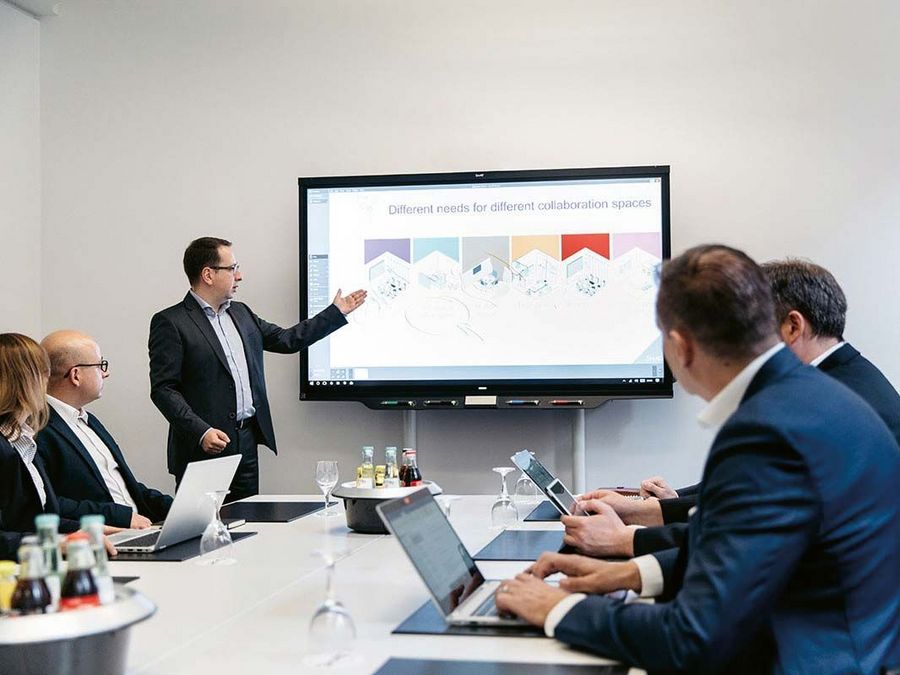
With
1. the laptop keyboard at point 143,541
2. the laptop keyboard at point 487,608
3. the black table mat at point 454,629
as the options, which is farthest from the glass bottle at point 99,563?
the laptop keyboard at point 143,541

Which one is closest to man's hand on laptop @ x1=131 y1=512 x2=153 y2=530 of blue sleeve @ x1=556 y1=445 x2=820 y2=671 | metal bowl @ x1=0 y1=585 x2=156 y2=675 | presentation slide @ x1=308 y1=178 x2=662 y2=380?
metal bowl @ x1=0 y1=585 x2=156 y2=675

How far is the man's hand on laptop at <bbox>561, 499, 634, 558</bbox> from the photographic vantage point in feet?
7.64

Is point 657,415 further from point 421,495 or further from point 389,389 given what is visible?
point 421,495

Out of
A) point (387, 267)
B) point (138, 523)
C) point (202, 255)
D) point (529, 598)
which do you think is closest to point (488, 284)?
point (387, 267)

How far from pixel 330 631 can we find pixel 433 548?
31 cm

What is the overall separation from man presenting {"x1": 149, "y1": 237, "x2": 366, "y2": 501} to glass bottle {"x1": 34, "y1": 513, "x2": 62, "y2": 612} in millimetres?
3038

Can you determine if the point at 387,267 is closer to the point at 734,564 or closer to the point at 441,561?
the point at 441,561

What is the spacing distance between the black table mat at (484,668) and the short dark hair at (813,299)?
1433 millimetres

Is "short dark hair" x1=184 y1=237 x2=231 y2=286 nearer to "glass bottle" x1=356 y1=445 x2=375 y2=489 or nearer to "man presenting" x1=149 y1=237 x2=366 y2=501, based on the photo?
"man presenting" x1=149 y1=237 x2=366 y2=501

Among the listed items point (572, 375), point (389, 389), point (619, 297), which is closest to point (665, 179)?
point (619, 297)

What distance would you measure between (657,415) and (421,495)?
339 centimetres

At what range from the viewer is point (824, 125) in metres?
4.93

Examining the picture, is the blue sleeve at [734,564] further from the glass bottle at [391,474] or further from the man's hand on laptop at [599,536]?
the glass bottle at [391,474]

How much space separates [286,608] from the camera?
194 centimetres
